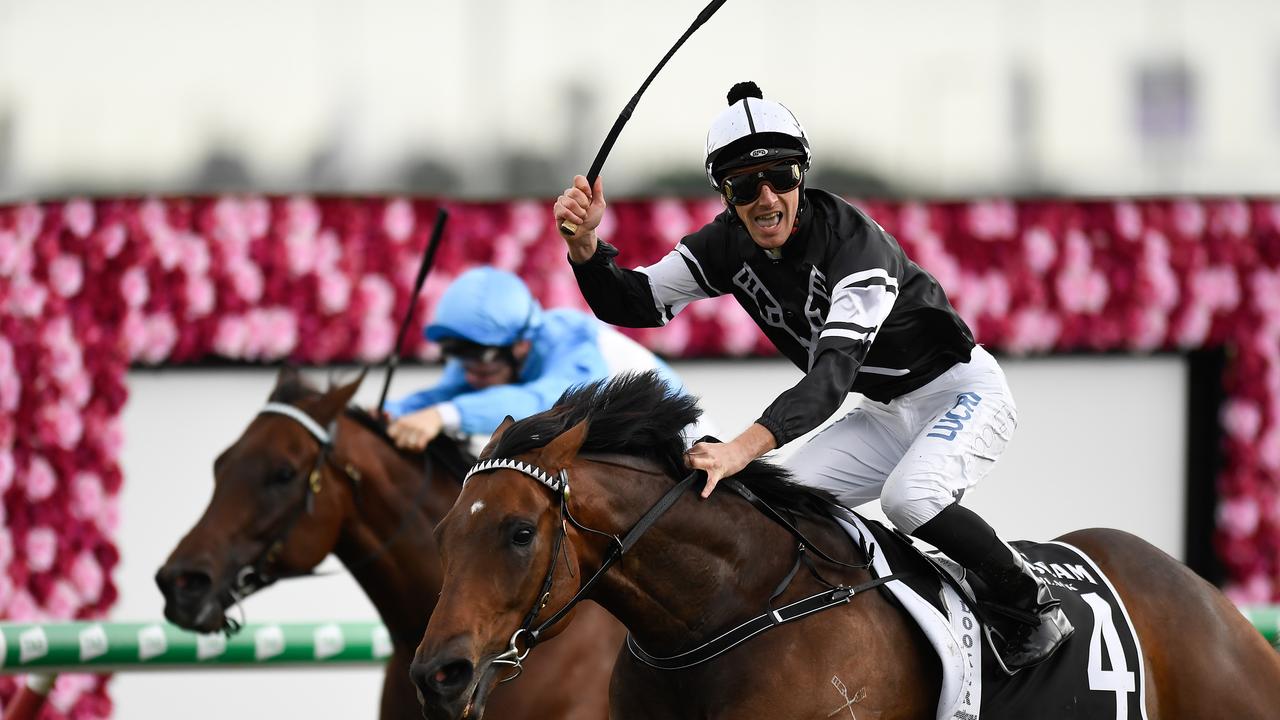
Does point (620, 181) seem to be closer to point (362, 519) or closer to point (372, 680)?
point (372, 680)

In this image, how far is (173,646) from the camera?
190 inches

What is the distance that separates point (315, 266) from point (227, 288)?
41 cm

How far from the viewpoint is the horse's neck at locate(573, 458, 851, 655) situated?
8.77 ft

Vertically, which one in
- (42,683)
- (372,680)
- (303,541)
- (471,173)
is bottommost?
(372,680)

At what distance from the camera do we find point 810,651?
275 cm

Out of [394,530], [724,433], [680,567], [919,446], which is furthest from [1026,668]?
[724,433]

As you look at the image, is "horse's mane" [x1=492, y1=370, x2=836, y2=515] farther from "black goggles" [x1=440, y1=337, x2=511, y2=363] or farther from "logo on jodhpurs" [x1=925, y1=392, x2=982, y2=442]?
"black goggles" [x1=440, y1=337, x2=511, y2=363]

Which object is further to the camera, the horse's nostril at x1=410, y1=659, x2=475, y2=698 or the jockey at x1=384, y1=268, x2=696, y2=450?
the jockey at x1=384, y1=268, x2=696, y2=450

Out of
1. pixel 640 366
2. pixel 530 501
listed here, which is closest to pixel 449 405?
pixel 640 366

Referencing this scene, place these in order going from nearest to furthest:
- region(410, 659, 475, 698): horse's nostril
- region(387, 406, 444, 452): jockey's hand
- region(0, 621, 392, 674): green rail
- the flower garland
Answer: region(410, 659, 475, 698): horse's nostril → region(387, 406, 444, 452): jockey's hand → region(0, 621, 392, 674): green rail → the flower garland

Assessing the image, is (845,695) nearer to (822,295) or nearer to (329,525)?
(822,295)

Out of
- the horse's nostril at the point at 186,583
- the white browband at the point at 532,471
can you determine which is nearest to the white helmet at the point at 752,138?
the white browband at the point at 532,471

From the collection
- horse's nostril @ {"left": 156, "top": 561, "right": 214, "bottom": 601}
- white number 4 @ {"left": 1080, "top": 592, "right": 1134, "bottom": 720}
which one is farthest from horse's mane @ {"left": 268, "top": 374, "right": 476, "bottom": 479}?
white number 4 @ {"left": 1080, "top": 592, "right": 1134, "bottom": 720}

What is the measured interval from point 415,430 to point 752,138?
5.35 feet
